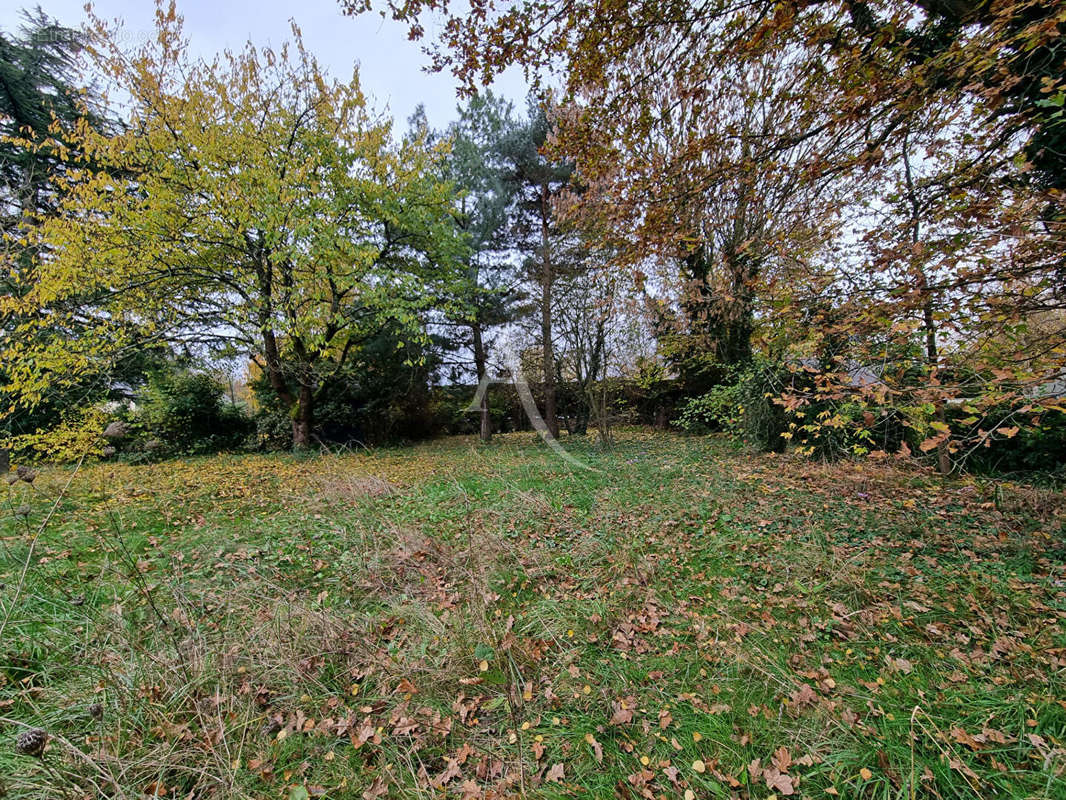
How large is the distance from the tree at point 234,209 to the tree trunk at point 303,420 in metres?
1.04

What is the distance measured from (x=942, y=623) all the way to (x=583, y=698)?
226 centimetres

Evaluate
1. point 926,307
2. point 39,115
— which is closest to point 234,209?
point 39,115

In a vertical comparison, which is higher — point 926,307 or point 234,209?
point 234,209

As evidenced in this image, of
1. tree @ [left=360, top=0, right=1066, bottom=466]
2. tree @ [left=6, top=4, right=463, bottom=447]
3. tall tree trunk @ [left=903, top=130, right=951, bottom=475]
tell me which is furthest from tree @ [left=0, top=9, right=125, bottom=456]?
tall tree trunk @ [left=903, top=130, right=951, bottom=475]

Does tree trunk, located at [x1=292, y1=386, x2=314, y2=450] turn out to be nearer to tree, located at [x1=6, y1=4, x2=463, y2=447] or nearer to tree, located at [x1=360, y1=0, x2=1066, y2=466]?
tree, located at [x1=6, y1=4, x2=463, y2=447]

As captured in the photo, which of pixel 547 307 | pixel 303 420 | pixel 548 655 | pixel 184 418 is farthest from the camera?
pixel 547 307

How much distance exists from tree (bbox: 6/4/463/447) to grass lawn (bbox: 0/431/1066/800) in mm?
4700

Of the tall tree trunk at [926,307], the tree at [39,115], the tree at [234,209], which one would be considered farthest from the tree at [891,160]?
the tree at [39,115]

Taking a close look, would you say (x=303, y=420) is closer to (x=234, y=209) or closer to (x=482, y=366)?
(x=234, y=209)

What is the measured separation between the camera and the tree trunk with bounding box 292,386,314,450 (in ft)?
32.6

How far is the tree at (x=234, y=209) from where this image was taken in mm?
6609

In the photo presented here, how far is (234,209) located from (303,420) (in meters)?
5.02

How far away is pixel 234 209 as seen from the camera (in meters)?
6.97

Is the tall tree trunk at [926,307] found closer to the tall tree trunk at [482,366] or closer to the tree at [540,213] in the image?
the tree at [540,213]
